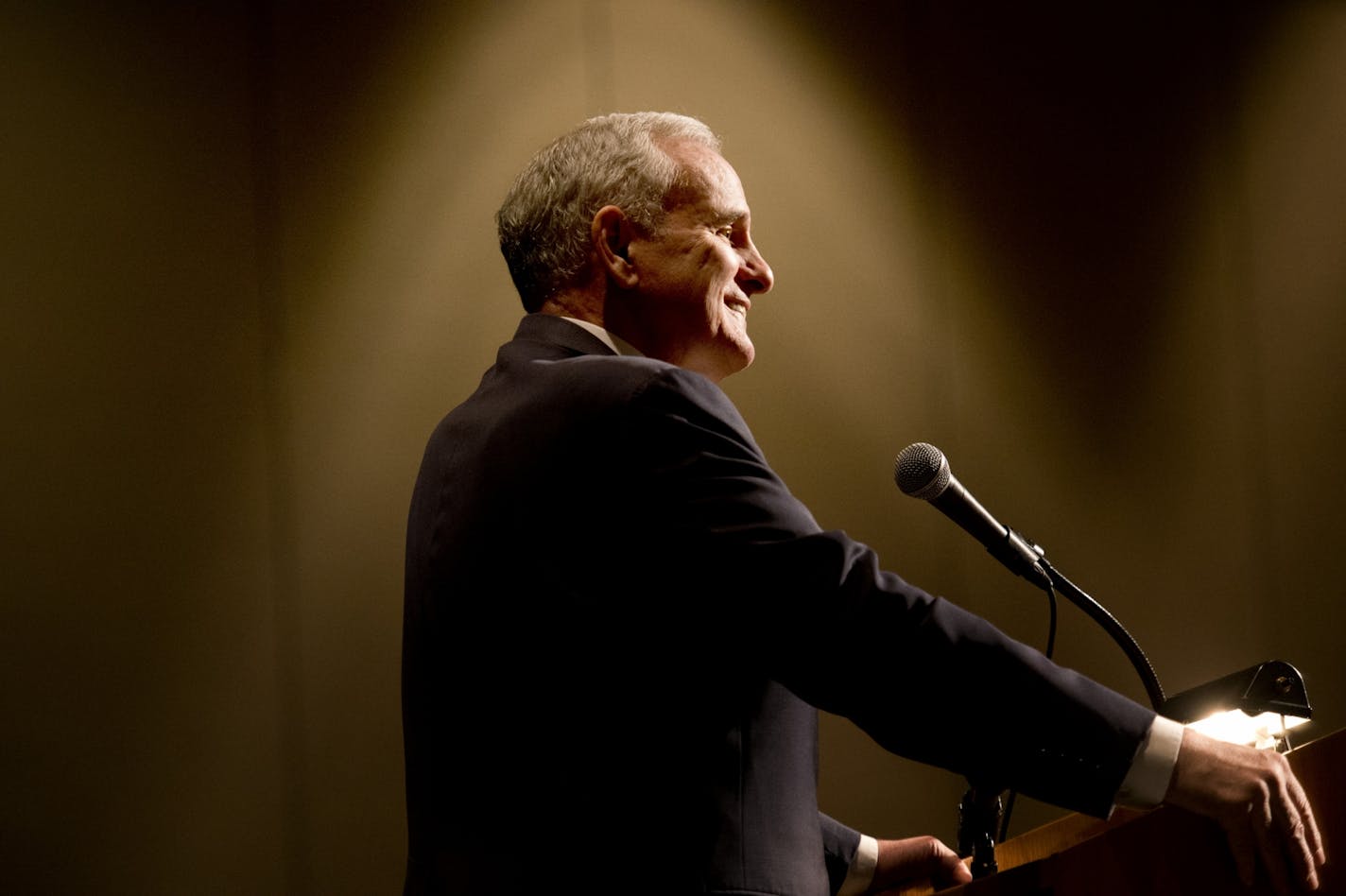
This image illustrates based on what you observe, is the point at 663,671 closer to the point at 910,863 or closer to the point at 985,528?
the point at 985,528

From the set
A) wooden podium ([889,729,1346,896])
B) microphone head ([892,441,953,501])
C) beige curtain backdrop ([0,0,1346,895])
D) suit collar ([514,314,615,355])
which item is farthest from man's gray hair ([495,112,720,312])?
wooden podium ([889,729,1346,896])

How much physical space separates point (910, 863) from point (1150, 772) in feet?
2.02

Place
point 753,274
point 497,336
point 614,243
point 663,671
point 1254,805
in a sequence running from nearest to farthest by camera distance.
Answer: point 1254,805
point 663,671
point 614,243
point 753,274
point 497,336

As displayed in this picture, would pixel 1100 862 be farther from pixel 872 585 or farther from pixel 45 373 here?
pixel 45 373

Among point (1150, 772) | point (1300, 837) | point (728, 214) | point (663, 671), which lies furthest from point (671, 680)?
point (728, 214)

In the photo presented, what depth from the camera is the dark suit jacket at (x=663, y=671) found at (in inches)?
41.7

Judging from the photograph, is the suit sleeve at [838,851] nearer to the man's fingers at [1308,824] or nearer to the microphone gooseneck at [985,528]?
the microphone gooseneck at [985,528]

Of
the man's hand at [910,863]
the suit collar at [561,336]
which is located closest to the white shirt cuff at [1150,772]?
the man's hand at [910,863]

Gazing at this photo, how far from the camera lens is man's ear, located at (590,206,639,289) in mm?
1527

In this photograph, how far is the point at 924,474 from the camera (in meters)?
1.43

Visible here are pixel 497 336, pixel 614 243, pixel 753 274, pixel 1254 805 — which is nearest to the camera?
pixel 1254 805

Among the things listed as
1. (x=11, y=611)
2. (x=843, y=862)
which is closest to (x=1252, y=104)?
(x=843, y=862)

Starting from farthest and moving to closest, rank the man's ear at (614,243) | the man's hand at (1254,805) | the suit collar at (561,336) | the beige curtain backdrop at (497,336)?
the beige curtain backdrop at (497,336)
the man's ear at (614,243)
the suit collar at (561,336)
the man's hand at (1254,805)

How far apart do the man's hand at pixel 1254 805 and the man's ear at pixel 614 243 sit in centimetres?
85
